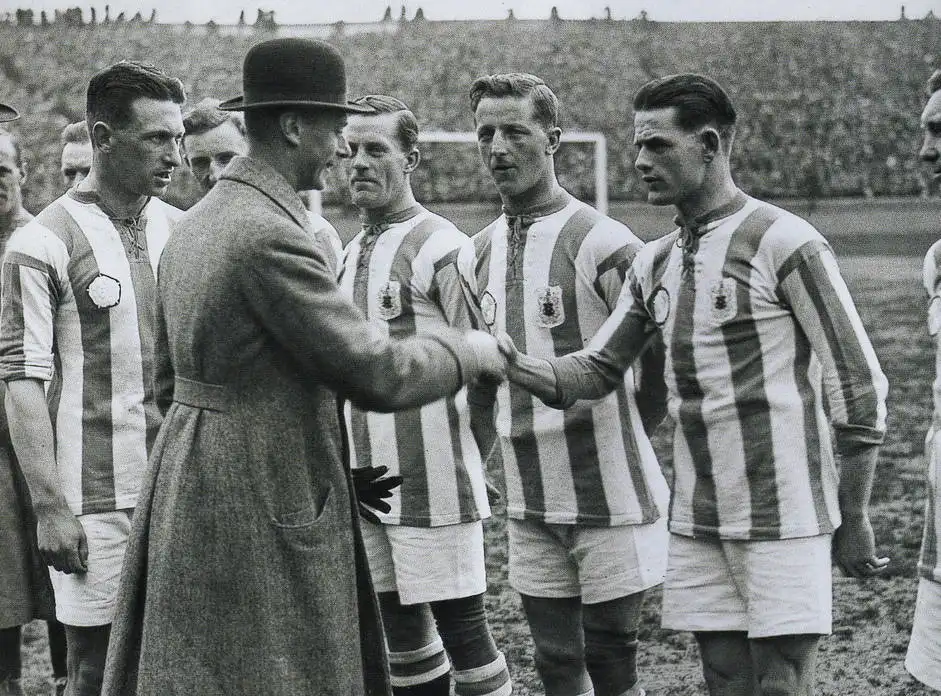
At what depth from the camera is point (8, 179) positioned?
13.4ft

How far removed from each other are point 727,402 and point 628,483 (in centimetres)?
60

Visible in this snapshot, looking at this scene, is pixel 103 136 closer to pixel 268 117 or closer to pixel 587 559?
pixel 268 117

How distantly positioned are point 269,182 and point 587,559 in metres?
1.48

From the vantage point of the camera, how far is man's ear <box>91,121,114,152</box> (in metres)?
3.39

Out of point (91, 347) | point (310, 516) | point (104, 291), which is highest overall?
point (104, 291)

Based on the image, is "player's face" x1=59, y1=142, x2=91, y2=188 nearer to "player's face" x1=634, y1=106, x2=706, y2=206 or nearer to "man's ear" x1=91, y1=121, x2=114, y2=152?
"man's ear" x1=91, y1=121, x2=114, y2=152

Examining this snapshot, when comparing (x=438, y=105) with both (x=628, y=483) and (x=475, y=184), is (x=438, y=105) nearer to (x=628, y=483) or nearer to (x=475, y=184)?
(x=475, y=184)

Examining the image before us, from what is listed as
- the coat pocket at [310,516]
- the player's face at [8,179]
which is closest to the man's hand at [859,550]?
the coat pocket at [310,516]

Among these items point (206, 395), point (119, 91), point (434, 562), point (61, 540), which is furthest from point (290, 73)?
point (434, 562)

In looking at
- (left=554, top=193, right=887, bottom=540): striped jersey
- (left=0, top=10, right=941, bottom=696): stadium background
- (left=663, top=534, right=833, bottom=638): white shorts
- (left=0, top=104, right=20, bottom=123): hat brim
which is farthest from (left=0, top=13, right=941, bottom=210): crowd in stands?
(left=663, top=534, right=833, bottom=638): white shorts

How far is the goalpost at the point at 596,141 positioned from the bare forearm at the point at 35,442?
15.1 feet

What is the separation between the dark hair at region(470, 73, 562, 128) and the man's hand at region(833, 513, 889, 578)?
58.8 inches

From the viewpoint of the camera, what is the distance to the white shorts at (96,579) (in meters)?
3.27

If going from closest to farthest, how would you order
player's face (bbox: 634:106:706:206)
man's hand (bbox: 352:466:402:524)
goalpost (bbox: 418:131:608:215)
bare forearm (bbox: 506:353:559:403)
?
man's hand (bbox: 352:466:402:524)
player's face (bbox: 634:106:706:206)
bare forearm (bbox: 506:353:559:403)
goalpost (bbox: 418:131:608:215)
